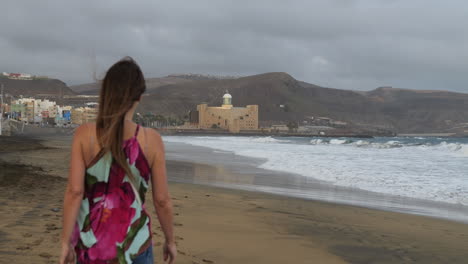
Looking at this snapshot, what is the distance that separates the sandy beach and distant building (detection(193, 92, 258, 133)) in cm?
15527

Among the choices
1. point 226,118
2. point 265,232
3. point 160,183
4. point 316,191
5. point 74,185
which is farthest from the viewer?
point 226,118

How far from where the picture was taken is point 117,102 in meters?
2.07

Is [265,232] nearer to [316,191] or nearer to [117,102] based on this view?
[117,102]

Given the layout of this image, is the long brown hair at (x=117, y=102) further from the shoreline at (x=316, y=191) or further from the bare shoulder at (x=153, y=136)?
the shoreline at (x=316, y=191)

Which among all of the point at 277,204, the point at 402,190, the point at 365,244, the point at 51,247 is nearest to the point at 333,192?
the point at 402,190

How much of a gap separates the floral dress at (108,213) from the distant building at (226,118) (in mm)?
160657

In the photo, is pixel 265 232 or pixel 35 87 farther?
pixel 35 87

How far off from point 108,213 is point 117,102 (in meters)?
0.47

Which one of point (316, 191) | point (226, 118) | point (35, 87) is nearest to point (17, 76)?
point (35, 87)

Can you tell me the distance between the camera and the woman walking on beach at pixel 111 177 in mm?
2023

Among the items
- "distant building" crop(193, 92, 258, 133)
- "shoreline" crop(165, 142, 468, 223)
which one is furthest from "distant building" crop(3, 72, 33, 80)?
"shoreline" crop(165, 142, 468, 223)

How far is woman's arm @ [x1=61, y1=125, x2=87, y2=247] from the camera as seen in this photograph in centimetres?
201

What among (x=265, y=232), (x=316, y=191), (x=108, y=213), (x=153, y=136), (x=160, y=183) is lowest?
(x=316, y=191)

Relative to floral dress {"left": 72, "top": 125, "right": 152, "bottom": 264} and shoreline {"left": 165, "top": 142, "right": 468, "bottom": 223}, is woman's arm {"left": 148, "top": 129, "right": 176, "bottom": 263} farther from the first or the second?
shoreline {"left": 165, "top": 142, "right": 468, "bottom": 223}
